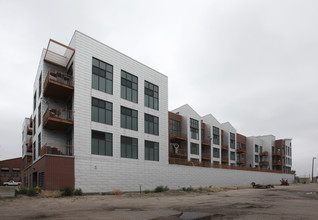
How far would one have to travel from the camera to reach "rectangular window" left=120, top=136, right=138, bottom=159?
31189 millimetres

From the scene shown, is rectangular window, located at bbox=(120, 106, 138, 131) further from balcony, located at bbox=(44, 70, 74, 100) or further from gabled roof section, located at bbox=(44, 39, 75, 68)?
gabled roof section, located at bbox=(44, 39, 75, 68)

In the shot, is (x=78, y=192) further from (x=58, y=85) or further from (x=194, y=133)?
(x=194, y=133)

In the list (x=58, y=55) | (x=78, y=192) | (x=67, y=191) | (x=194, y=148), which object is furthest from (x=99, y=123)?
(x=194, y=148)

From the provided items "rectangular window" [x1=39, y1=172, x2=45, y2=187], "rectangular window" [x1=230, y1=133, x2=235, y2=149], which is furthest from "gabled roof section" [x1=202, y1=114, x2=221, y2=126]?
"rectangular window" [x1=39, y1=172, x2=45, y2=187]

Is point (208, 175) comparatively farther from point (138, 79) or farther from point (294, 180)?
point (294, 180)

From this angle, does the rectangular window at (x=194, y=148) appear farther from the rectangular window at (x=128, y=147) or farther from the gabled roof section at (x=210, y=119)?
the rectangular window at (x=128, y=147)

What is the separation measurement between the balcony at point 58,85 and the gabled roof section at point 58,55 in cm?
209

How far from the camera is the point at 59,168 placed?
25109 millimetres

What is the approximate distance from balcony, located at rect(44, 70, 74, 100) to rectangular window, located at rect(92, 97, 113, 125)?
9.21ft

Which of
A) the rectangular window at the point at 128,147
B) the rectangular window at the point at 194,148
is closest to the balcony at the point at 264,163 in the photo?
the rectangular window at the point at 194,148

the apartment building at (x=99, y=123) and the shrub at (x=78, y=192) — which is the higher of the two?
the apartment building at (x=99, y=123)

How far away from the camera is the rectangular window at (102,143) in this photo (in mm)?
28489

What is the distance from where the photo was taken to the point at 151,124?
35.6m

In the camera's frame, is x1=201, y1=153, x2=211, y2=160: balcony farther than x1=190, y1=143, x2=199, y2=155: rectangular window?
Yes
